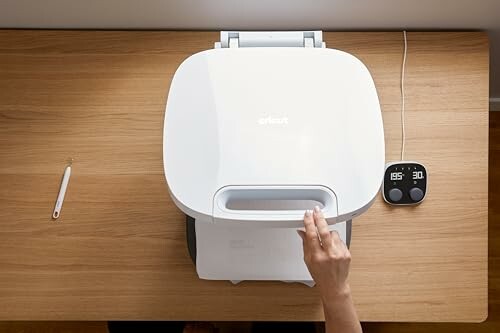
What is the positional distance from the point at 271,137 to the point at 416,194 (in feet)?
1.17

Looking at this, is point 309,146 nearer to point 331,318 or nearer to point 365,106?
point 365,106

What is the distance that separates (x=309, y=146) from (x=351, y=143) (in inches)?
2.6

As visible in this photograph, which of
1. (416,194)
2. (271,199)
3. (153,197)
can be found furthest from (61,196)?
(416,194)

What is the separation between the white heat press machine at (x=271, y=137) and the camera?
0.92 metres

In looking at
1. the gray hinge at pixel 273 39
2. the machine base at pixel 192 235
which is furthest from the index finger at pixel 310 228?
the gray hinge at pixel 273 39

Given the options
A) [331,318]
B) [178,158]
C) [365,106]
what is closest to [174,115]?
[178,158]

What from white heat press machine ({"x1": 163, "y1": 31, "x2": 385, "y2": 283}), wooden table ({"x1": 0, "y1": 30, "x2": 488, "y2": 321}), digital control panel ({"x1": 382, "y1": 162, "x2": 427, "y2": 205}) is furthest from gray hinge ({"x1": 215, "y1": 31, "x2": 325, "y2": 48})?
digital control panel ({"x1": 382, "y1": 162, "x2": 427, "y2": 205})

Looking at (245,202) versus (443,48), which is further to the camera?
(443,48)

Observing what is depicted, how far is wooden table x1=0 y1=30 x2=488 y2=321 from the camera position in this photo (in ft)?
3.78

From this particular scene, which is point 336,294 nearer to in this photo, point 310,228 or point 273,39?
point 310,228

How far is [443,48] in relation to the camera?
3.96 feet

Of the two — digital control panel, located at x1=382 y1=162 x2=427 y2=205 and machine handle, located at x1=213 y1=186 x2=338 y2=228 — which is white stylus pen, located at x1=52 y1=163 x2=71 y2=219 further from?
digital control panel, located at x1=382 y1=162 x2=427 y2=205

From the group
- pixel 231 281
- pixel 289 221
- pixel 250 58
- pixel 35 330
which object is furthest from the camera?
pixel 35 330

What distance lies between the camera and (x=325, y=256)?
92cm
